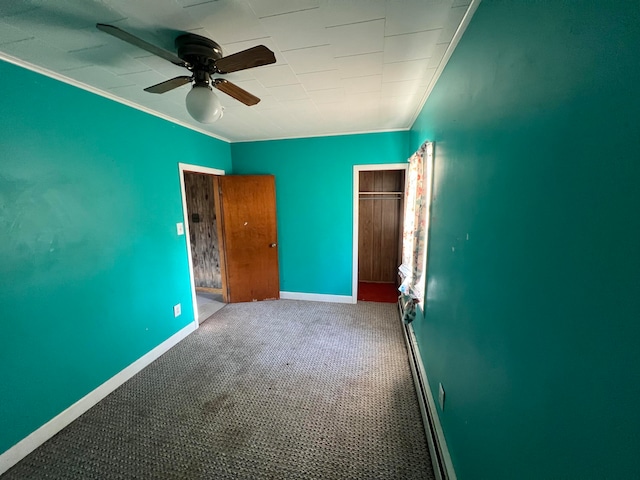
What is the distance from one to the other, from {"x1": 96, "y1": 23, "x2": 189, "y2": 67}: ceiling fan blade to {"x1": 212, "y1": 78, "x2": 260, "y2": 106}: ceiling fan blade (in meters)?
0.19

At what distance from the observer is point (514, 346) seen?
78 centimetres

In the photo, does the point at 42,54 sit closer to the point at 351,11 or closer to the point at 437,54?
the point at 351,11

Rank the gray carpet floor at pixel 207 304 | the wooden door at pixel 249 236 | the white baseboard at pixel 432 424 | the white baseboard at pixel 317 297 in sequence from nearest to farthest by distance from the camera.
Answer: the white baseboard at pixel 432 424, the gray carpet floor at pixel 207 304, the wooden door at pixel 249 236, the white baseboard at pixel 317 297

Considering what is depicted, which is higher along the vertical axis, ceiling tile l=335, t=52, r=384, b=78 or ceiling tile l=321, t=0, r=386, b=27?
ceiling tile l=335, t=52, r=384, b=78

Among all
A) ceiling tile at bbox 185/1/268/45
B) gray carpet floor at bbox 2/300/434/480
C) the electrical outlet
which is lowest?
gray carpet floor at bbox 2/300/434/480

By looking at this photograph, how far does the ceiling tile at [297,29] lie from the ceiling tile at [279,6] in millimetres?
25

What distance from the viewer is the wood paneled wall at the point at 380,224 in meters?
4.21

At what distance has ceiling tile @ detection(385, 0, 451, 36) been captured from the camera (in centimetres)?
113

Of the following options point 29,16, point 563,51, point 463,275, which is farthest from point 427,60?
point 29,16

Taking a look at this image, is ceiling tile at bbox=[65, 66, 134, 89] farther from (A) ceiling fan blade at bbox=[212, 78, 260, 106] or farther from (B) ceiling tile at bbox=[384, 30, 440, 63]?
(B) ceiling tile at bbox=[384, 30, 440, 63]

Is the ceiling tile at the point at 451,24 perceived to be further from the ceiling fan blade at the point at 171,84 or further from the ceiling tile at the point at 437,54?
the ceiling fan blade at the point at 171,84

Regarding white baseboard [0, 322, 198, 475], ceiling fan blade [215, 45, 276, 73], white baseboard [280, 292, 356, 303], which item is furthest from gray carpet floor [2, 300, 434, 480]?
ceiling fan blade [215, 45, 276, 73]

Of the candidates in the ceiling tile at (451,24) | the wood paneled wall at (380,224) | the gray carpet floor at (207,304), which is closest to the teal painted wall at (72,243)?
Answer: the gray carpet floor at (207,304)

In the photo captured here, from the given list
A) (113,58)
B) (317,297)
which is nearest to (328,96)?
(113,58)
